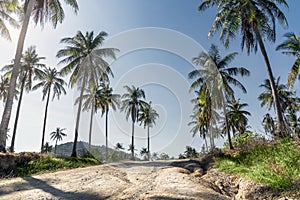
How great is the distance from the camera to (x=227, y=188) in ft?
21.8

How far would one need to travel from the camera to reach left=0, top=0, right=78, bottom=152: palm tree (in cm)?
1206

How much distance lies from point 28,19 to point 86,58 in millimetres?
9123

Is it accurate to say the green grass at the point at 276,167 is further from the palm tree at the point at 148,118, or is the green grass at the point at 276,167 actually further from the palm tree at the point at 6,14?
the palm tree at the point at 148,118

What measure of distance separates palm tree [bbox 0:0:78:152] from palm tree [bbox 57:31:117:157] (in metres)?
6.14

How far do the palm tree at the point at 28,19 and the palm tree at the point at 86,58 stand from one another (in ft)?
20.1

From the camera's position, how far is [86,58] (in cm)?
2328

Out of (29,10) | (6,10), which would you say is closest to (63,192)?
(29,10)

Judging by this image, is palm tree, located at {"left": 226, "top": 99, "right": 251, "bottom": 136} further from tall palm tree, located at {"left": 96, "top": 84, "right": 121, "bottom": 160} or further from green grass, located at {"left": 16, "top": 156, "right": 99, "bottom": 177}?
green grass, located at {"left": 16, "top": 156, "right": 99, "bottom": 177}

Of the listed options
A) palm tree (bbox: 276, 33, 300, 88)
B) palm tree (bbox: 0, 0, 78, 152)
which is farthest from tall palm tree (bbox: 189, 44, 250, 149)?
palm tree (bbox: 0, 0, 78, 152)

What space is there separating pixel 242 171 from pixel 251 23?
11233 millimetres

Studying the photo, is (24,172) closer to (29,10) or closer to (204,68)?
(29,10)

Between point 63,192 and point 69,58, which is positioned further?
point 69,58

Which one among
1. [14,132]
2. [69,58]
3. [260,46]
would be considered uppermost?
[69,58]

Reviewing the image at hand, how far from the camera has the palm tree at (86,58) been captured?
75.9 ft
